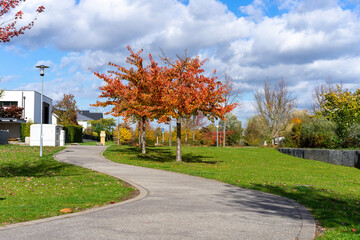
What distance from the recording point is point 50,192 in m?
9.99

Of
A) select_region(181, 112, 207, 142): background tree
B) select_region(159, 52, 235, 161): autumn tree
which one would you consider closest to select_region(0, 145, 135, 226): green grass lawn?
select_region(159, 52, 235, 161): autumn tree

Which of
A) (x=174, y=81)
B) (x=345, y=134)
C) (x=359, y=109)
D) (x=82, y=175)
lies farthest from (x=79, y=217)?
(x=359, y=109)

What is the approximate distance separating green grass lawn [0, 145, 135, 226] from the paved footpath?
0.59m

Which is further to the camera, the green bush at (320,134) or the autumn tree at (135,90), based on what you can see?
the green bush at (320,134)

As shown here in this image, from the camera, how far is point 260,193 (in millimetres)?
10719

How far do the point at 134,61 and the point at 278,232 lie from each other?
21.3 m

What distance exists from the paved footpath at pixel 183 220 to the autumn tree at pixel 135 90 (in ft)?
38.4

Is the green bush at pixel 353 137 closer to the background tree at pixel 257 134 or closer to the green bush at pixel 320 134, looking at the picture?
the green bush at pixel 320 134

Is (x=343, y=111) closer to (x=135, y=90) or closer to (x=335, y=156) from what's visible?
(x=335, y=156)

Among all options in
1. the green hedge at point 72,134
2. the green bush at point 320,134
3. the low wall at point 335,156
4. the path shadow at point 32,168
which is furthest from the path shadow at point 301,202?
the green hedge at point 72,134

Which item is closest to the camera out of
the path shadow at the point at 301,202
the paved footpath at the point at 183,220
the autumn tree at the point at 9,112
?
the paved footpath at the point at 183,220

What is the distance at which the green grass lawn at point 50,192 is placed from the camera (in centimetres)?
724

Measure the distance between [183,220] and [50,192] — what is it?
491 centimetres

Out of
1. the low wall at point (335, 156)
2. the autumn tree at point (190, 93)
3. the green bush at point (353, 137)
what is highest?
the autumn tree at point (190, 93)
